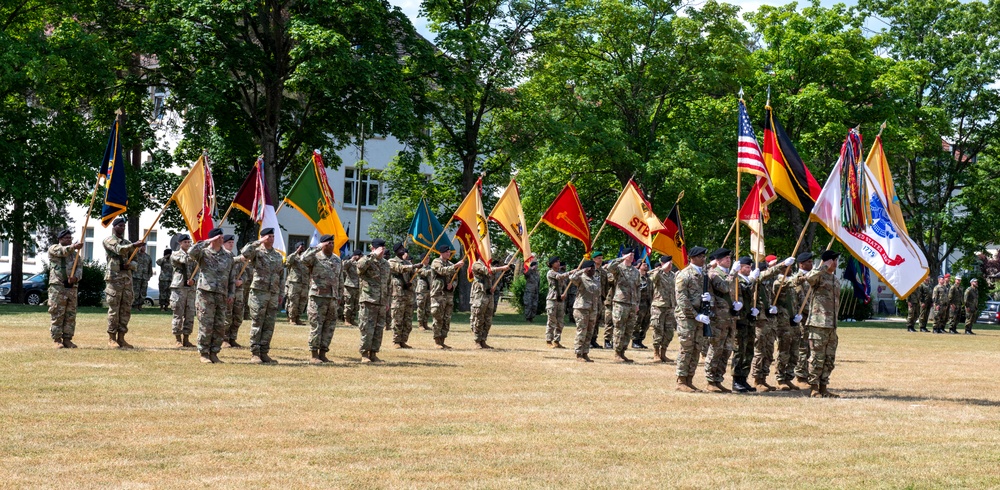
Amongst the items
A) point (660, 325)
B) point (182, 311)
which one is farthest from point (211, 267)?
point (660, 325)

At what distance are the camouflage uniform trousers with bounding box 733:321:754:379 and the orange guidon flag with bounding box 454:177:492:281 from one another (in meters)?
6.61

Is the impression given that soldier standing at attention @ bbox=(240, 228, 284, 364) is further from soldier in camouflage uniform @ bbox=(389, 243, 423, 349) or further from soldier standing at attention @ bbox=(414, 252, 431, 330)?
soldier standing at attention @ bbox=(414, 252, 431, 330)

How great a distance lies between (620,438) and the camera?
1042 cm

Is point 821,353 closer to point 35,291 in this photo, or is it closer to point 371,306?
point 371,306

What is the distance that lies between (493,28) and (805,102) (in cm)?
1298

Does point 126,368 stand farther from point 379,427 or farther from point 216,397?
point 379,427

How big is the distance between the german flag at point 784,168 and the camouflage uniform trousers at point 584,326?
464cm

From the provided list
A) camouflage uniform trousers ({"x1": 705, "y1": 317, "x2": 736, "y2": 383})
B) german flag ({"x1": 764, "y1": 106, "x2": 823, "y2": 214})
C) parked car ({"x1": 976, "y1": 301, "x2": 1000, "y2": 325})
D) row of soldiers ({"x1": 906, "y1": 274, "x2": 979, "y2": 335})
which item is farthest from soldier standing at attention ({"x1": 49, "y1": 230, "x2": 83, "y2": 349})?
parked car ({"x1": 976, "y1": 301, "x2": 1000, "y2": 325})

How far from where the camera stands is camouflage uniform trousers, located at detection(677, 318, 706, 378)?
14.6 meters

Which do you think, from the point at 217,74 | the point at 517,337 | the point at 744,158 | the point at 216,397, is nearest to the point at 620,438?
the point at 216,397

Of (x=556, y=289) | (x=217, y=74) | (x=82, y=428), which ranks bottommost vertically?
(x=82, y=428)

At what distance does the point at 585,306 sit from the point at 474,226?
2.80 metres

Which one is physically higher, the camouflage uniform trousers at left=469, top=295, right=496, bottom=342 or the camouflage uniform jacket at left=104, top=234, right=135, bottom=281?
the camouflage uniform jacket at left=104, top=234, right=135, bottom=281

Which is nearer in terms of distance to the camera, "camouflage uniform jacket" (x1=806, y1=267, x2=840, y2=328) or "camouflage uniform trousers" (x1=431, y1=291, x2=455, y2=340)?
"camouflage uniform jacket" (x1=806, y1=267, x2=840, y2=328)
